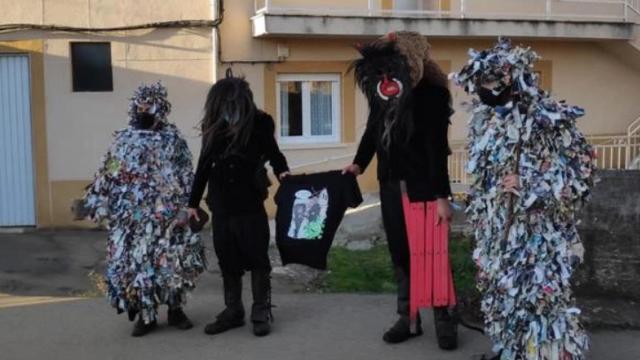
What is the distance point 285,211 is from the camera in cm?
549

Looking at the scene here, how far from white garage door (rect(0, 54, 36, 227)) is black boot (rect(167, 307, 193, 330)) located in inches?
243

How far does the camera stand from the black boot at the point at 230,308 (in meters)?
5.59

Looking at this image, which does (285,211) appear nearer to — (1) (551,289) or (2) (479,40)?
(1) (551,289)

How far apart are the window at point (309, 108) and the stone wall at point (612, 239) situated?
6.11 metres

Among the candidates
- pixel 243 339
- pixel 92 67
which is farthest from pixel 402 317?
pixel 92 67

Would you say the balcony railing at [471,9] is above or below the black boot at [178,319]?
above

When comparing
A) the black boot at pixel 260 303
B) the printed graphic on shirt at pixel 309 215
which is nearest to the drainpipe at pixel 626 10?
the printed graphic on shirt at pixel 309 215

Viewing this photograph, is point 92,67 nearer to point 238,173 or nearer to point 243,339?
point 238,173

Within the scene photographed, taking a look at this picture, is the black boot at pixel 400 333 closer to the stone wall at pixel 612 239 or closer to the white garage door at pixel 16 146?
the stone wall at pixel 612 239

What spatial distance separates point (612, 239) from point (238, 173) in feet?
10.3

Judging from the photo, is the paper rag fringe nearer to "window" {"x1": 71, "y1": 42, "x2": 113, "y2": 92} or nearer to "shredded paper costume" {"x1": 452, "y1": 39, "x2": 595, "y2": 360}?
"shredded paper costume" {"x1": 452, "y1": 39, "x2": 595, "y2": 360}

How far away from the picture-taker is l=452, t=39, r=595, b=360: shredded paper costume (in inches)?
169

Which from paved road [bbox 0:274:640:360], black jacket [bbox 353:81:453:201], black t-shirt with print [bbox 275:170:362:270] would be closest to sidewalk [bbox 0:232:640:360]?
paved road [bbox 0:274:640:360]

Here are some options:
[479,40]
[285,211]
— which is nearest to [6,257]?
[285,211]
